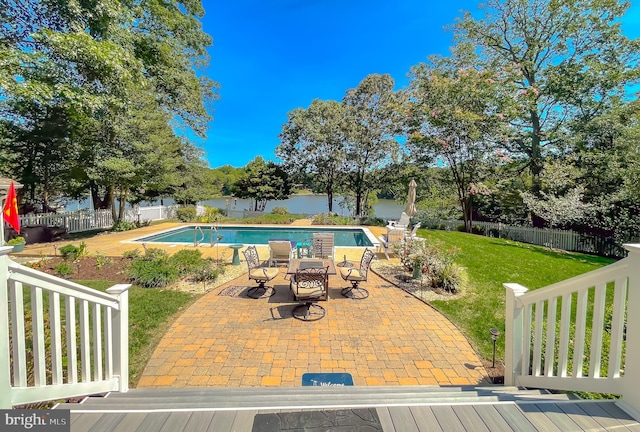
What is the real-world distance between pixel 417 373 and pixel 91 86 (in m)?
12.4

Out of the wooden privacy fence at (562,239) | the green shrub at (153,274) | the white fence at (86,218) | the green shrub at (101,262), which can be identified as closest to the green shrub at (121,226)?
the white fence at (86,218)

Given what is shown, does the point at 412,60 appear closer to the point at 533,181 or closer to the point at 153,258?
the point at 533,181

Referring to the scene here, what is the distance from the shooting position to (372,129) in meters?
21.8

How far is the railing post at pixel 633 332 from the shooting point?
1.82 metres

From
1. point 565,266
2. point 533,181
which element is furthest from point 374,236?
point 533,181

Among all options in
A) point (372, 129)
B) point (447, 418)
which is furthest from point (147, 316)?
point (372, 129)

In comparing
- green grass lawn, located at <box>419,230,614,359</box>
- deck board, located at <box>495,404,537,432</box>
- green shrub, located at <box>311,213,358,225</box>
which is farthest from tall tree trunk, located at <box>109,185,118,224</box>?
deck board, located at <box>495,404,537,432</box>

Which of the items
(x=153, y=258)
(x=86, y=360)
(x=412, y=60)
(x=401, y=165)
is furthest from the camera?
(x=401, y=165)

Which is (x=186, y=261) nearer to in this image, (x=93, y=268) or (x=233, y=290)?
(x=233, y=290)

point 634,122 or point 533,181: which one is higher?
point 634,122

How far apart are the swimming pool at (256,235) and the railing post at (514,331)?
30.2 ft

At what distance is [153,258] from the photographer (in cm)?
778

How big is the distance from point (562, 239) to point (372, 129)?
44.4 feet

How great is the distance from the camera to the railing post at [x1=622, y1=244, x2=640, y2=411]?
1.82m
